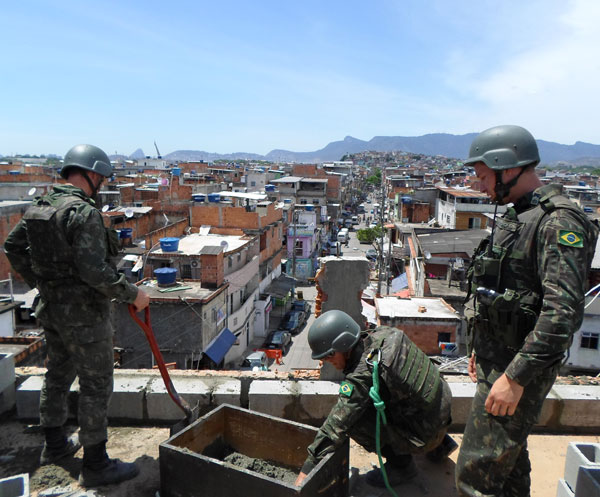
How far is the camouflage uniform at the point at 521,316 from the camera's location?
2344 mm

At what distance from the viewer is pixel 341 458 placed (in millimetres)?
3088

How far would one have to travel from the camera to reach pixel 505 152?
8.94 ft

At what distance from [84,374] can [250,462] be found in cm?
141

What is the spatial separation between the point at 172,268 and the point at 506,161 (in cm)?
1748

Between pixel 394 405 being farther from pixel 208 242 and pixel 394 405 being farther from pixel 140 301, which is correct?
pixel 208 242

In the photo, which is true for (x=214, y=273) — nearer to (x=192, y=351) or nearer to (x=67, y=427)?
(x=192, y=351)

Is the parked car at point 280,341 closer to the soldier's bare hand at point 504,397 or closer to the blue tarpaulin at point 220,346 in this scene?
the blue tarpaulin at point 220,346

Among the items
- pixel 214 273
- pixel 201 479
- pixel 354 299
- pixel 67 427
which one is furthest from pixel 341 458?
pixel 214 273

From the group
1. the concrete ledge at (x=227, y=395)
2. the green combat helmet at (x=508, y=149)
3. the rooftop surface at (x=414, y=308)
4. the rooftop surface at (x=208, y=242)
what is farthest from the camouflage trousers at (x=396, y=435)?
the rooftop surface at (x=208, y=242)

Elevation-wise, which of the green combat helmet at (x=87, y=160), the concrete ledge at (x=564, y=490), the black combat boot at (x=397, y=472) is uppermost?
the green combat helmet at (x=87, y=160)

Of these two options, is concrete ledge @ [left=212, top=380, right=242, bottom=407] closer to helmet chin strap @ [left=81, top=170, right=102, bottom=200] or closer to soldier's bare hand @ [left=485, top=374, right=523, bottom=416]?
helmet chin strap @ [left=81, top=170, right=102, bottom=200]

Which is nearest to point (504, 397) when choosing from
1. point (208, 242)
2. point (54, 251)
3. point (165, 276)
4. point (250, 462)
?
point (250, 462)

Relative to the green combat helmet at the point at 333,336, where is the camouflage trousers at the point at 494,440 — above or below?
below

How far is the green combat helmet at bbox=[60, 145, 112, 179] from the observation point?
136 inches
